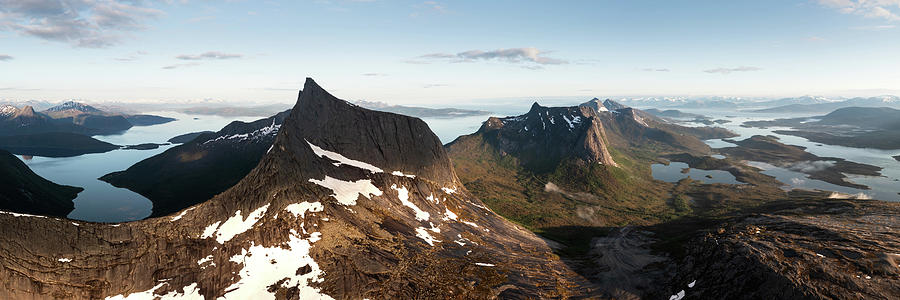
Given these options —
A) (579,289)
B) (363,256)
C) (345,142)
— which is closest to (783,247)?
(579,289)

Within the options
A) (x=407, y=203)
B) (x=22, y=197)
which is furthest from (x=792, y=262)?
(x=22, y=197)

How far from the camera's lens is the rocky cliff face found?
67825mm

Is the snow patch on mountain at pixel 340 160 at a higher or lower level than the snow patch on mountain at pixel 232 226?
higher

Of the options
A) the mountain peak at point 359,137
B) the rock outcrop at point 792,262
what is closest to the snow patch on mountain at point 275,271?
the mountain peak at point 359,137

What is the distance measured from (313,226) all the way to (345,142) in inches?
1910

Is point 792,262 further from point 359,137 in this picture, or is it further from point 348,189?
point 359,137

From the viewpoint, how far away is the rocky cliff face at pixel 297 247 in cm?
6783

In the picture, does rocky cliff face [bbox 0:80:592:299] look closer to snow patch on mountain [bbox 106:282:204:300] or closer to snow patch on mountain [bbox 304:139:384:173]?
snow patch on mountain [bbox 106:282:204:300]

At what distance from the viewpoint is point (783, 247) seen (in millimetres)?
72438

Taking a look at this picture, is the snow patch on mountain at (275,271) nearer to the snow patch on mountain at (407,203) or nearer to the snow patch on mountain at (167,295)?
the snow patch on mountain at (167,295)

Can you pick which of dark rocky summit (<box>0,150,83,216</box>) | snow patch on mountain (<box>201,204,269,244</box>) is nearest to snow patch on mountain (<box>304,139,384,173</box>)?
snow patch on mountain (<box>201,204,269,244</box>)

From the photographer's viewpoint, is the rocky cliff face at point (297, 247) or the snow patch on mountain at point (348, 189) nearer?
the rocky cliff face at point (297, 247)

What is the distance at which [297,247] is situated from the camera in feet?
278

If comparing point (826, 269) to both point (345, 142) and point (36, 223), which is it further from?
point (36, 223)
